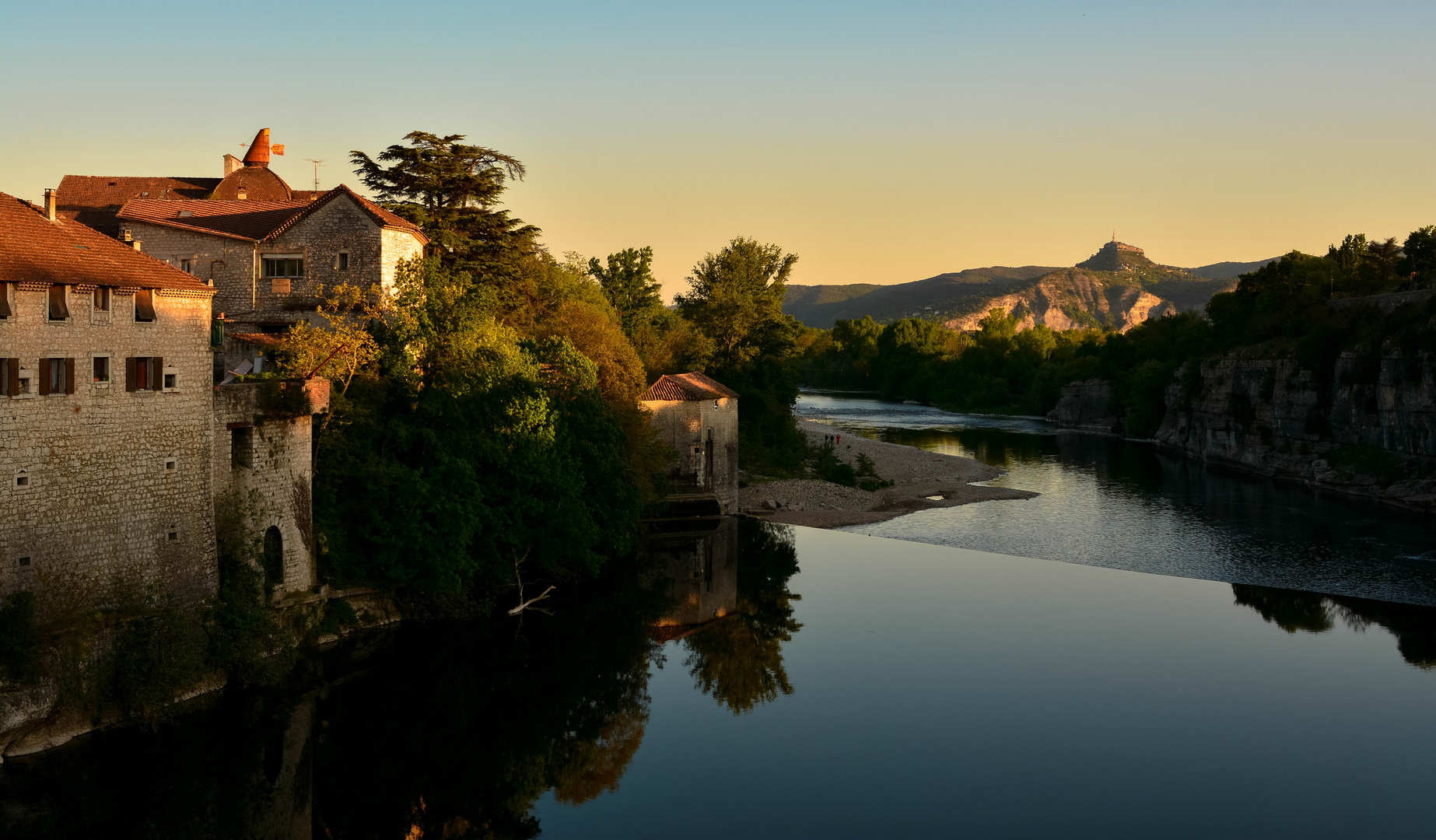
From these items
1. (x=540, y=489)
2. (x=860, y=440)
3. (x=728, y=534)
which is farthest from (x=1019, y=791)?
(x=860, y=440)

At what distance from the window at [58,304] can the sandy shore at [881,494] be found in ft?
108

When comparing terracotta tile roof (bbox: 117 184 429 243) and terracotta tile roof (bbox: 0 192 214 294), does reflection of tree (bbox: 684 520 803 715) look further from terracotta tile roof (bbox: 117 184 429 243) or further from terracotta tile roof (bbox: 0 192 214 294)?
terracotta tile roof (bbox: 117 184 429 243)

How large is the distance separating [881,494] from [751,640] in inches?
1040

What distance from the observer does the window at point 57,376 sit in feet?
70.7

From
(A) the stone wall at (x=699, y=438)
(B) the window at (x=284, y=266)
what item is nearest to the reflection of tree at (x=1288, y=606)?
(A) the stone wall at (x=699, y=438)

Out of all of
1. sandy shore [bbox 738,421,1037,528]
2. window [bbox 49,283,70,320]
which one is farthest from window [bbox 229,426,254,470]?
sandy shore [bbox 738,421,1037,528]

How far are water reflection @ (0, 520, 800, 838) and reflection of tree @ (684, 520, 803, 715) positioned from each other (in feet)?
0.27

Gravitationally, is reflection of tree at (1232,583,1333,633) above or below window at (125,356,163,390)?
below

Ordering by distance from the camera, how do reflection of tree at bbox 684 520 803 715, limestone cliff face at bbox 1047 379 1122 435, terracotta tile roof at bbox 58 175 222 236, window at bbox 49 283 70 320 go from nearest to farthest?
window at bbox 49 283 70 320 < reflection of tree at bbox 684 520 803 715 < terracotta tile roof at bbox 58 175 222 236 < limestone cliff face at bbox 1047 379 1122 435

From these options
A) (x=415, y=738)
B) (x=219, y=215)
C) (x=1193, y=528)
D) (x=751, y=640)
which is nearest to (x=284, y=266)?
(x=219, y=215)

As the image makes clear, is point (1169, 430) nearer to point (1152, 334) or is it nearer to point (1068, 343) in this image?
point (1152, 334)

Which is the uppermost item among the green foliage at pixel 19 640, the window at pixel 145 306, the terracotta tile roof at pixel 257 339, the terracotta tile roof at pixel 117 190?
the terracotta tile roof at pixel 117 190

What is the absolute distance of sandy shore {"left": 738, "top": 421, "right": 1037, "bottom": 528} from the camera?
51.3 meters

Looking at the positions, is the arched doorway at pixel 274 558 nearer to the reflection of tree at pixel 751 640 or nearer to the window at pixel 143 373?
the window at pixel 143 373
